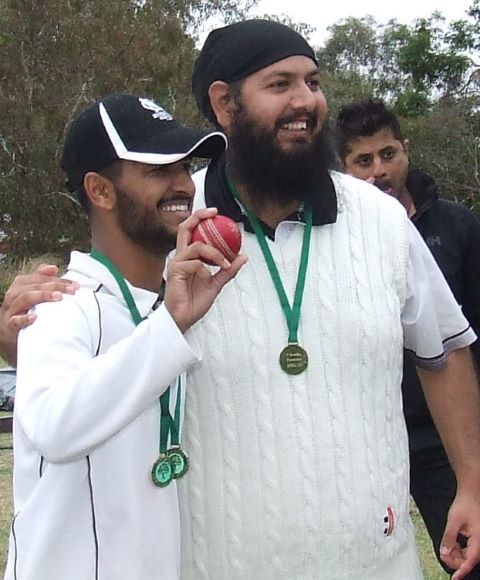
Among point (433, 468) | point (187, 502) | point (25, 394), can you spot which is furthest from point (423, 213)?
point (25, 394)

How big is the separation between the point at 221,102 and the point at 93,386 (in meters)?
1.28

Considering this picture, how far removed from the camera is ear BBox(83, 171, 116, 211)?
2506 millimetres

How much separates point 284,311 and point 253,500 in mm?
483

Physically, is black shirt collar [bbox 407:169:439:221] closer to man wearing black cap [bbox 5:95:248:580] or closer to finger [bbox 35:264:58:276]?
man wearing black cap [bbox 5:95:248:580]

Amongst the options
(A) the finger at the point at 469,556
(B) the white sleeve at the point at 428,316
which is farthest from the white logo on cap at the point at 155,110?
(A) the finger at the point at 469,556

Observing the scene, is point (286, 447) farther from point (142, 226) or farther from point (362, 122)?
point (362, 122)

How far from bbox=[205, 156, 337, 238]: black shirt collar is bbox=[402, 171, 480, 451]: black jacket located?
1.41 m

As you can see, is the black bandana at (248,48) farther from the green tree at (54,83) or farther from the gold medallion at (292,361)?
the green tree at (54,83)

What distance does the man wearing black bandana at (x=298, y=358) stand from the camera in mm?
2709

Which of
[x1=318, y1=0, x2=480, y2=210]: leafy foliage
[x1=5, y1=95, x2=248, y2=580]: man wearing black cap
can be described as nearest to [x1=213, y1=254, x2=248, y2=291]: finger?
[x1=5, y1=95, x2=248, y2=580]: man wearing black cap

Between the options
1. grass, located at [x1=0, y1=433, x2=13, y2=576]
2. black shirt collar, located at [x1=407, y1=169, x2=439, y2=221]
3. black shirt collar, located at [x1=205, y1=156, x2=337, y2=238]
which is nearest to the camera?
black shirt collar, located at [x1=205, y1=156, x2=337, y2=238]

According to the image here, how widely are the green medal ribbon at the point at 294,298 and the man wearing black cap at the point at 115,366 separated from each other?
1.08 feet

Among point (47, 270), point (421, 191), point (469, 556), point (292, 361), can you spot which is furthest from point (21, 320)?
point (421, 191)

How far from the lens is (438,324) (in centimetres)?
312
